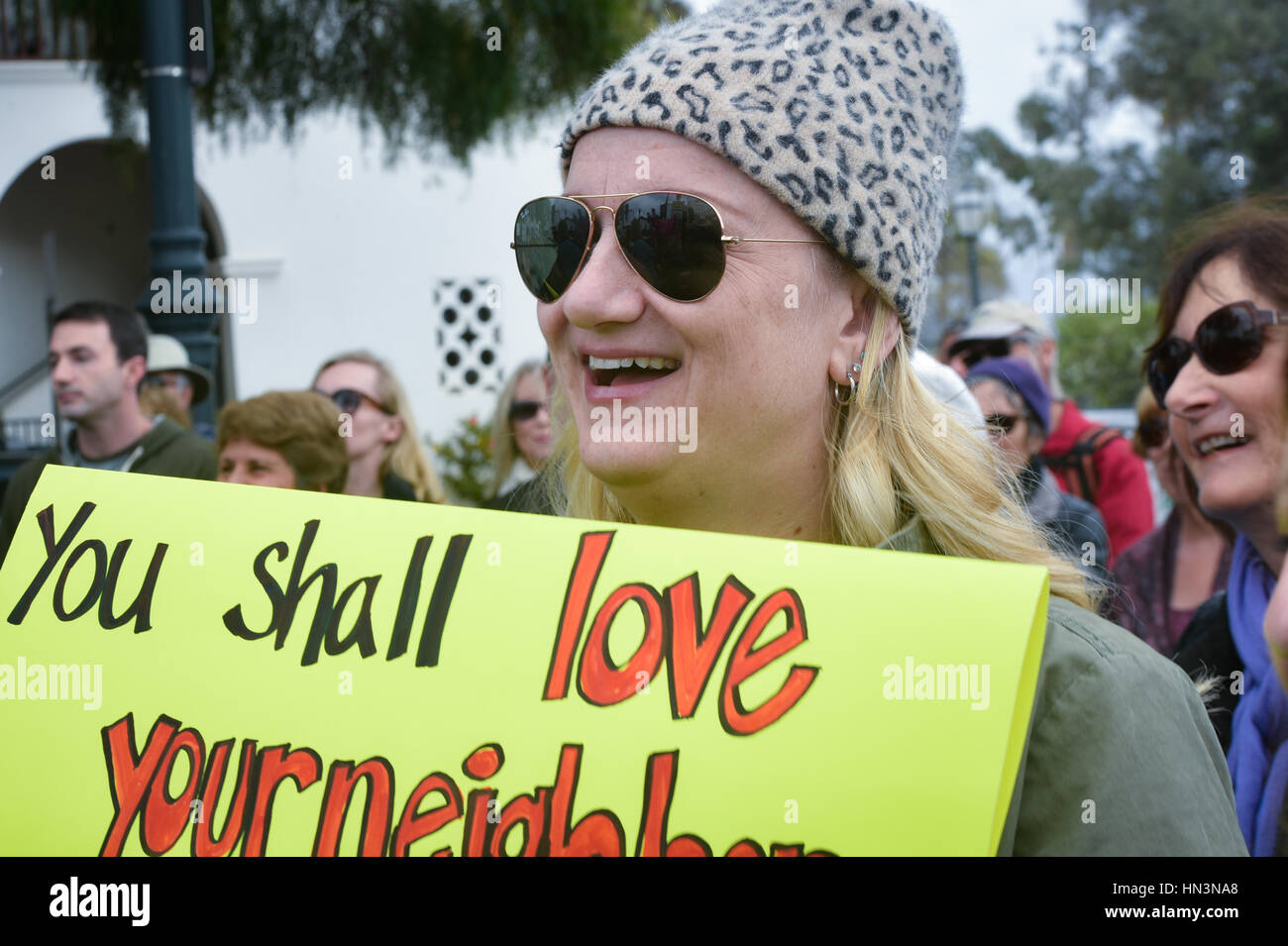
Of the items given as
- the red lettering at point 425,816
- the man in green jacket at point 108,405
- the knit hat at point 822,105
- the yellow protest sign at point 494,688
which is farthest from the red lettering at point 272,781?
the man in green jacket at point 108,405

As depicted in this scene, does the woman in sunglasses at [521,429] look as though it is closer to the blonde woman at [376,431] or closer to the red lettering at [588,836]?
the blonde woman at [376,431]

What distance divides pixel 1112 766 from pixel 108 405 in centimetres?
403

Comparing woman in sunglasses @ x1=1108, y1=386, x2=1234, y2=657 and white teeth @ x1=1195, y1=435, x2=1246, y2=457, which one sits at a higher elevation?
white teeth @ x1=1195, y1=435, x2=1246, y2=457

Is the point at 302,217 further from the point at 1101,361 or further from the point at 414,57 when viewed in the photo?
the point at 1101,361

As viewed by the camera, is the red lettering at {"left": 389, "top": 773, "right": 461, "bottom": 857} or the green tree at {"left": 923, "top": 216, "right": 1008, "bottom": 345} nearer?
the red lettering at {"left": 389, "top": 773, "right": 461, "bottom": 857}

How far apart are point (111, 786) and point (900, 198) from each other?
3.75ft

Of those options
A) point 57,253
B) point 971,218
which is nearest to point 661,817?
point 971,218

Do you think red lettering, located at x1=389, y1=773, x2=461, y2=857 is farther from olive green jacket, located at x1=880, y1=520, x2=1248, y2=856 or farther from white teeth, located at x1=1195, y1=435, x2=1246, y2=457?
white teeth, located at x1=1195, y1=435, x2=1246, y2=457

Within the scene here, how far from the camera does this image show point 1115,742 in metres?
1.27

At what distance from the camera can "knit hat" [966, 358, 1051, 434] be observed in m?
4.61

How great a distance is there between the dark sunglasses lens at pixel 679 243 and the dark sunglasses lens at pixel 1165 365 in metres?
1.25

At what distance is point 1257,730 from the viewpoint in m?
2.24

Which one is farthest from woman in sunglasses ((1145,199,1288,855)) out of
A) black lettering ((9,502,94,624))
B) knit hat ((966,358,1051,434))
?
knit hat ((966,358,1051,434))
